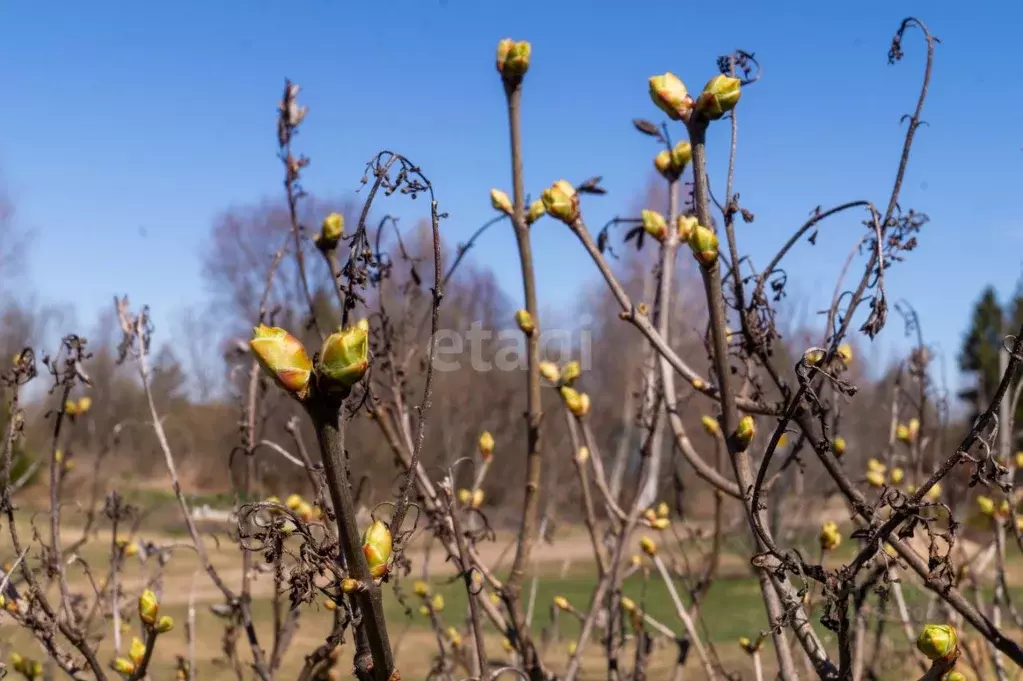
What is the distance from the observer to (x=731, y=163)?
5.06 ft

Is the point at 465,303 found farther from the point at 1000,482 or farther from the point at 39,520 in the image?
the point at 1000,482

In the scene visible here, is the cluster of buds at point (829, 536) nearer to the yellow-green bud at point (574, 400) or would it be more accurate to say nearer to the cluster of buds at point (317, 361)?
the yellow-green bud at point (574, 400)

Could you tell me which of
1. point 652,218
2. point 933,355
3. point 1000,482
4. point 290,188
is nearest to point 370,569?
point 1000,482

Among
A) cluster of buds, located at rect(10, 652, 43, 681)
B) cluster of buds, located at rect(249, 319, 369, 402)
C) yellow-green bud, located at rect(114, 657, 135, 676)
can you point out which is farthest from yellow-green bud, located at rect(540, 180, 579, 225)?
cluster of buds, located at rect(10, 652, 43, 681)

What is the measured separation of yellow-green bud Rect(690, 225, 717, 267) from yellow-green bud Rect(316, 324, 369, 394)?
1.87ft

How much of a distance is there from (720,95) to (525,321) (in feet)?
2.59

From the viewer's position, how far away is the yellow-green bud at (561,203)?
1527 millimetres

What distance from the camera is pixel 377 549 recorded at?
861 millimetres

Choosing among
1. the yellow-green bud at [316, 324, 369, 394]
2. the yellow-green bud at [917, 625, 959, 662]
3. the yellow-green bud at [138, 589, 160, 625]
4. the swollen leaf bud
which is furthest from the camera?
the swollen leaf bud

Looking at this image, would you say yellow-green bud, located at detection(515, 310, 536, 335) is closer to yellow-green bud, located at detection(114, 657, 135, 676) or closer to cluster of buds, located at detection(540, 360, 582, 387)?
cluster of buds, located at detection(540, 360, 582, 387)

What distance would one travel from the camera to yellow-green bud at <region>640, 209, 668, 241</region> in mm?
1772

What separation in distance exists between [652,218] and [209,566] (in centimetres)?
114

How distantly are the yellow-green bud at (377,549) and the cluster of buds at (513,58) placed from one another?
4.01 ft

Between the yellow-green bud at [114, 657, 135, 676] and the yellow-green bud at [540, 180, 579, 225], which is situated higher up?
the yellow-green bud at [540, 180, 579, 225]
